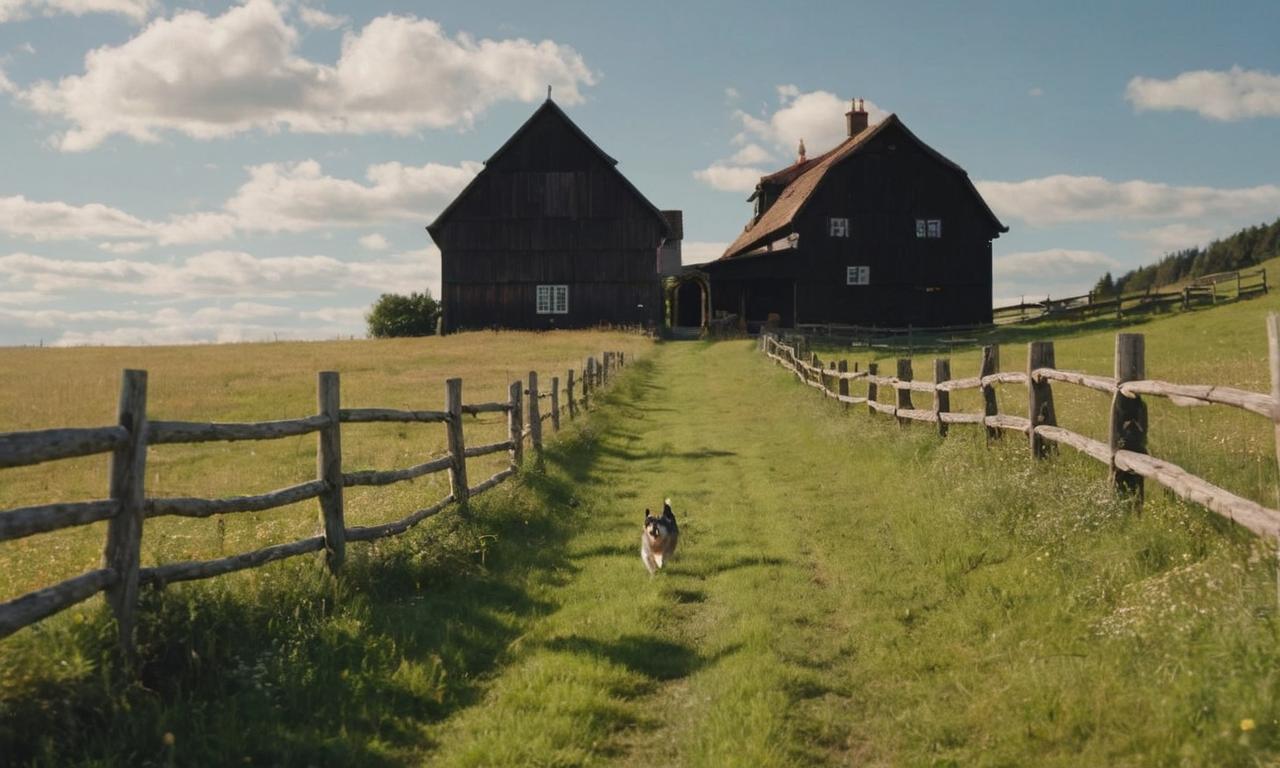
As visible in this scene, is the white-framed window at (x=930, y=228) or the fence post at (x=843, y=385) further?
the white-framed window at (x=930, y=228)

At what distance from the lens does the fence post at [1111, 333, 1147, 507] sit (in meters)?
8.74

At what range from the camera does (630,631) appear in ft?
24.7

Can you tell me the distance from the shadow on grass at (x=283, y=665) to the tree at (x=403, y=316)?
159ft

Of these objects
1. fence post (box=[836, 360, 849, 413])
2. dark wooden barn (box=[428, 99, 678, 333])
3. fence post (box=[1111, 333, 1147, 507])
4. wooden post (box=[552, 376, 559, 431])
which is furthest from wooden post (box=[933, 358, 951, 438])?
dark wooden barn (box=[428, 99, 678, 333])

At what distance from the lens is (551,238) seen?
49.6 m

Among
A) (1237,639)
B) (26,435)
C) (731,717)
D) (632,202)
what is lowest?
(731,717)

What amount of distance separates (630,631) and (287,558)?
2839 mm

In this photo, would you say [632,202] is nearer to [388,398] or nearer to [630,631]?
[388,398]

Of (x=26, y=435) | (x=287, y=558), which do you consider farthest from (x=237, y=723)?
(x=287, y=558)

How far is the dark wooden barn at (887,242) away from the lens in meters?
48.7

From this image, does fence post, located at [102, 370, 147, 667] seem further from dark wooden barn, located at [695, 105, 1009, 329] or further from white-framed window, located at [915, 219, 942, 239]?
white-framed window, located at [915, 219, 942, 239]

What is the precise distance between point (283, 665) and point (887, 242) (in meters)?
45.9

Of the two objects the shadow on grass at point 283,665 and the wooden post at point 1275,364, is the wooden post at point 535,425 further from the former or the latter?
the wooden post at point 1275,364

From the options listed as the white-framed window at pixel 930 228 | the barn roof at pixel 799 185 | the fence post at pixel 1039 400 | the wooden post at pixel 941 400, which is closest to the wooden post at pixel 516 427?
the wooden post at pixel 941 400
